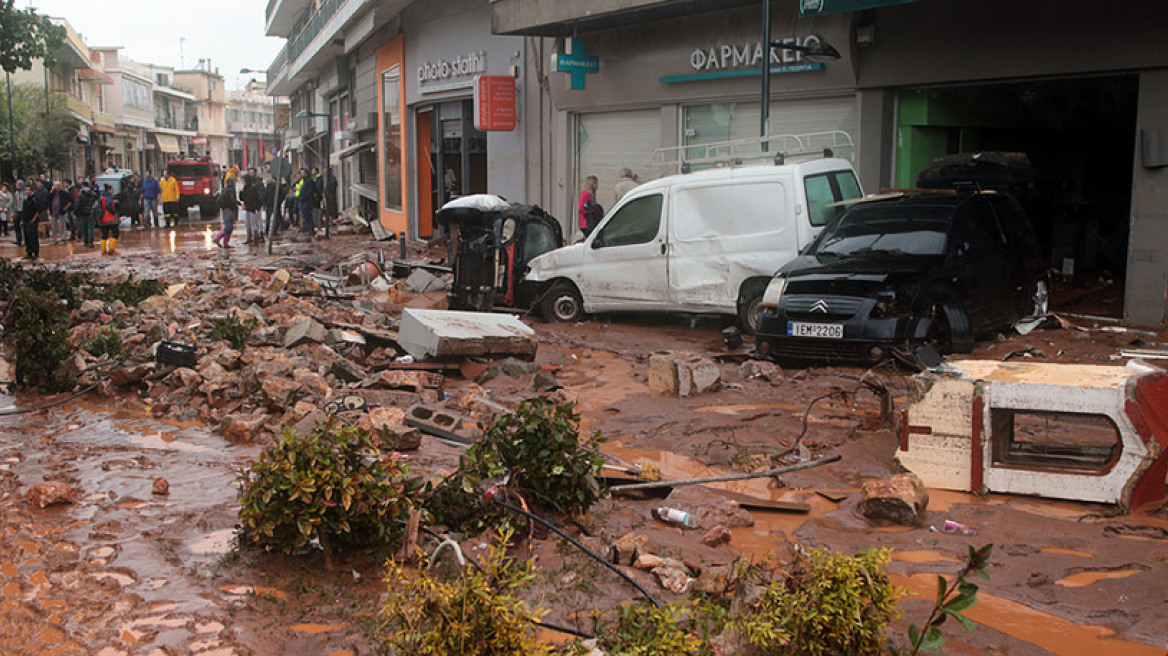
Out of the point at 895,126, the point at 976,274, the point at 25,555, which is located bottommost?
the point at 25,555

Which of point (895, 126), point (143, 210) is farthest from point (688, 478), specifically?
point (143, 210)

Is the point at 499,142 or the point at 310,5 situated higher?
the point at 310,5

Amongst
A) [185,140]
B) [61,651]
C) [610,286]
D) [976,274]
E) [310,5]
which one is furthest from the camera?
[185,140]

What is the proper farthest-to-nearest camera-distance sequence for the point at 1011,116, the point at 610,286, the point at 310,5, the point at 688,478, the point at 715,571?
the point at 310,5 → the point at 1011,116 → the point at 610,286 → the point at 688,478 → the point at 715,571

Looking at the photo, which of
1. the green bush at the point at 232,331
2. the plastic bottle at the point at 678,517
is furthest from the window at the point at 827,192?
the plastic bottle at the point at 678,517

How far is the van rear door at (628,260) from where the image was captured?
12797mm

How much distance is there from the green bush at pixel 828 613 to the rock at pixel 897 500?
1828mm

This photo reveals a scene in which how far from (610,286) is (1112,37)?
6.41m

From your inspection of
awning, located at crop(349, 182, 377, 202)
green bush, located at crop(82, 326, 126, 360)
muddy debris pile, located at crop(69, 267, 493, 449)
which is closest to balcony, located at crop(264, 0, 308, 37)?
awning, located at crop(349, 182, 377, 202)

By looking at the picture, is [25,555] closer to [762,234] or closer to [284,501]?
[284,501]

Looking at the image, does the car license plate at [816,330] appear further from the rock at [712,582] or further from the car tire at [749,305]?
the rock at [712,582]

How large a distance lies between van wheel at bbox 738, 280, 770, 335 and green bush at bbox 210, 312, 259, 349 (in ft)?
17.9

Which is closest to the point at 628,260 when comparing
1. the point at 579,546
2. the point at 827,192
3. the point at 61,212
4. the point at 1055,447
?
the point at 827,192

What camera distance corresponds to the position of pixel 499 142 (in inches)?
903
